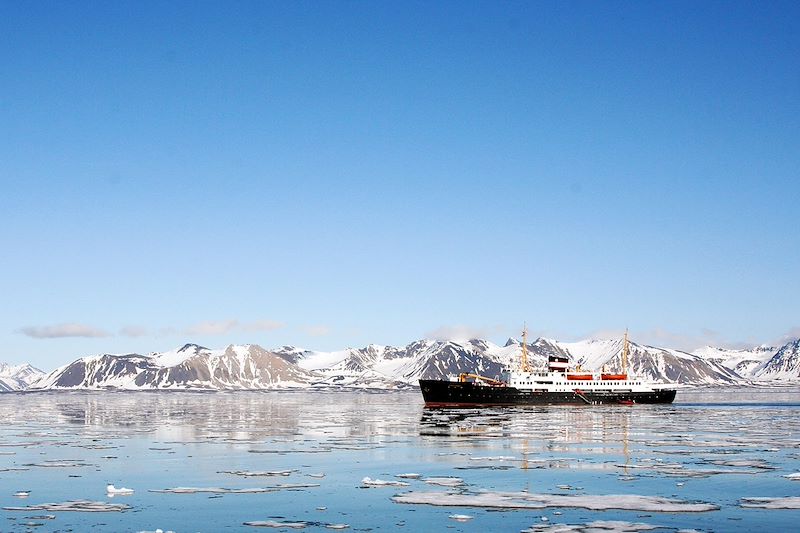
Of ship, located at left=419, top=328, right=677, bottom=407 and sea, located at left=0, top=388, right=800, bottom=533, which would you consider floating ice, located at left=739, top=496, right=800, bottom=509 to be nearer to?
sea, located at left=0, top=388, right=800, bottom=533

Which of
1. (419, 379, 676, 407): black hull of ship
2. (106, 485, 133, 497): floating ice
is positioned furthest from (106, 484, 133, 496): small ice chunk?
(419, 379, 676, 407): black hull of ship

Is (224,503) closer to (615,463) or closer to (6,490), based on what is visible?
(6,490)

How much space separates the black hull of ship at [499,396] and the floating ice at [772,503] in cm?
10756

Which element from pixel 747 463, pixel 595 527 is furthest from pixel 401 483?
pixel 747 463

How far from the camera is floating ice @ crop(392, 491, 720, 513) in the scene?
2996cm

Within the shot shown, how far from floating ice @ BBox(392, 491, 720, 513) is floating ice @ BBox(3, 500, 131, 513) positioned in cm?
996

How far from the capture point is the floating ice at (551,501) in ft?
98.3

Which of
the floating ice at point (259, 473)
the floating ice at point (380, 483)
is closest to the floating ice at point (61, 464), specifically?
the floating ice at point (259, 473)

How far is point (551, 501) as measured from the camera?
3148 centimetres

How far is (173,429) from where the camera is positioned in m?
76.2

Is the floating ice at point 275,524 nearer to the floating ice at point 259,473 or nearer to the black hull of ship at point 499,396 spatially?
the floating ice at point 259,473

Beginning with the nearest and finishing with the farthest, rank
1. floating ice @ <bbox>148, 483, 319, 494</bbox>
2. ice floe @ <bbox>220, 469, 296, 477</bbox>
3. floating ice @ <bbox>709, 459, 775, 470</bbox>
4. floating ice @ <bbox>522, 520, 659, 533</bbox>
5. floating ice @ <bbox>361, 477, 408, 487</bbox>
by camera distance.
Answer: floating ice @ <bbox>522, 520, 659, 533</bbox> < floating ice @ <bbox>148, 483, 319, 494</bbox> < floating ice @ <bbox>361, 477, 408, 487</bbox> < ice floe @ <bbox>220, 469, 296, 477</bbox> < floating ice @ <bbox>709, 459, 775, 470</bbox>

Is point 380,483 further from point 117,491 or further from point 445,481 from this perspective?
point 117,491

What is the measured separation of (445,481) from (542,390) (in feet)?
357
